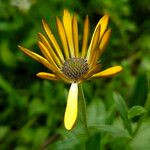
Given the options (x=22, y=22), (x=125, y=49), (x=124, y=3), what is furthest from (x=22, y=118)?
(x=124, y=3)

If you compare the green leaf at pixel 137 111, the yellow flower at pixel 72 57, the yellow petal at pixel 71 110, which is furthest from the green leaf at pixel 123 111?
the yellow petal at pixel 71 110

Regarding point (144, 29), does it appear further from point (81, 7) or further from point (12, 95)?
point (12, 95)

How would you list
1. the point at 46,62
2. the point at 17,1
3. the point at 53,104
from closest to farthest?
the point at 46,62, the point at 53,104, the point at 17,1

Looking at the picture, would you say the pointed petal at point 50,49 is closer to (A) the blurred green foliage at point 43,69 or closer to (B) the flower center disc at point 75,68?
(B) the flower center disc at point 75,68

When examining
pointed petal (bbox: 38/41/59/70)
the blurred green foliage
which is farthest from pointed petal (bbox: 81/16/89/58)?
the blurred green foliage

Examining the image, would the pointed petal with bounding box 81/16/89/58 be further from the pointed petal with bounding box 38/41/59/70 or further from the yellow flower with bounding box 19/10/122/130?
the pointed petal with bounding box 38/41/59/70

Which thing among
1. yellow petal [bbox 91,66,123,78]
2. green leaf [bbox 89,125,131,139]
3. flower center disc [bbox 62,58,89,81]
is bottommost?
green leaf [bbox 89,125,131,139]
